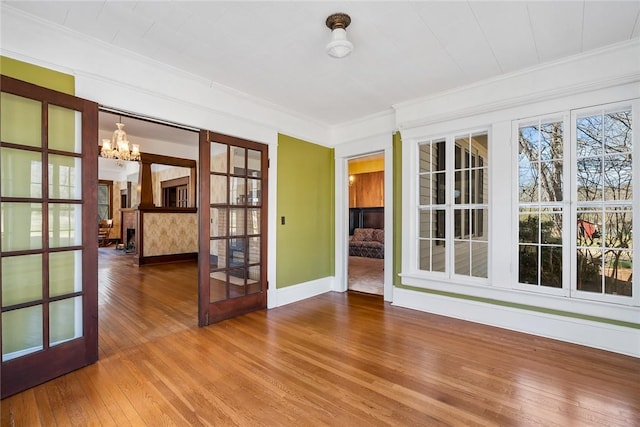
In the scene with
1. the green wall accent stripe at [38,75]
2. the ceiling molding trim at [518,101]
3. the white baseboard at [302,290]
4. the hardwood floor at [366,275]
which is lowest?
the hardwood floor at [366,275]

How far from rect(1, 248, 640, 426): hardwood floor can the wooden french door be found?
9.0 inches

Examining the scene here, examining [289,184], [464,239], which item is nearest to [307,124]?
[289,184]

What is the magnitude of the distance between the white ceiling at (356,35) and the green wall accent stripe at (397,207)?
1.00 meters

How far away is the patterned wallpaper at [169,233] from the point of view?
730 cm

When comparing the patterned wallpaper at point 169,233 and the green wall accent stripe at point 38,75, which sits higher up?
the green wall accent stripe at point 38,75

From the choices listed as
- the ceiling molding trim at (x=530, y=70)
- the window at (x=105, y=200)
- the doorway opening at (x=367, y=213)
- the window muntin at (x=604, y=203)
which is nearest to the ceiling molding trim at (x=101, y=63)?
the ceiling molding trim at (x=530, y=70)

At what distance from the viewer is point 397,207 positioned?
4121 millimetres

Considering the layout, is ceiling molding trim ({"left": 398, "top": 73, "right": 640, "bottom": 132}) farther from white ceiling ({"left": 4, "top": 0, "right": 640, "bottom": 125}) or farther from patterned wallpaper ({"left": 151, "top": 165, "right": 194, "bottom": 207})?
patterned wallpaper ({"left": 151, "top": 165, "right": 194, "bottom": 207})

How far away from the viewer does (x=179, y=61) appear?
2.87 metres

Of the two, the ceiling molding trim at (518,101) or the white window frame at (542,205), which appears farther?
the white window frame at (542,205)

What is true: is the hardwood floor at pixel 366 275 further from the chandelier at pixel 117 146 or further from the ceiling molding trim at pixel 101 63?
the chandelier at pixel 117 146

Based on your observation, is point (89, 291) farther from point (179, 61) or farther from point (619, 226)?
point (619, 226)

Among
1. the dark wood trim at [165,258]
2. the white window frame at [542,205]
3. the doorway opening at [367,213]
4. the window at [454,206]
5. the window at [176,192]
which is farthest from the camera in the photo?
the window at [176,192]

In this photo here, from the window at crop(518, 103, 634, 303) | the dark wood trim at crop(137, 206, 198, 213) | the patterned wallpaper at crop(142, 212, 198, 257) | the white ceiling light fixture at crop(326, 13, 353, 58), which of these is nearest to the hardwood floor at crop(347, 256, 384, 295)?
the window at crop(518, 103, 634, 303)
